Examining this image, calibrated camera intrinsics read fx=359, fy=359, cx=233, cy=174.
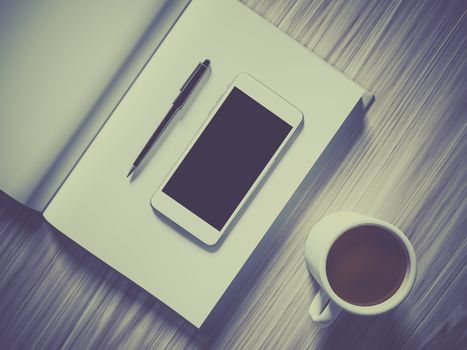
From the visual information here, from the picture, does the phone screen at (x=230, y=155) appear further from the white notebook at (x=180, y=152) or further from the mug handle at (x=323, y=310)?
the mug handle at (x=323, y=310)

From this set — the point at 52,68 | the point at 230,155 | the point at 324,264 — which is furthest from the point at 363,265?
the point at 52,68

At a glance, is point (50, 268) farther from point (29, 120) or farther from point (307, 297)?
point (307, 297)

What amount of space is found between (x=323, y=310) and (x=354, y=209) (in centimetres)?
11

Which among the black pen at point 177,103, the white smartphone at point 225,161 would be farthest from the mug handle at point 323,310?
the black pen at point 177,103

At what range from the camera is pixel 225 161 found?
0.36m

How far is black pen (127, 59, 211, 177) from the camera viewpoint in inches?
13.9

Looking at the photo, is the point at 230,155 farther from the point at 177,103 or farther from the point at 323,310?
the point at 323,310

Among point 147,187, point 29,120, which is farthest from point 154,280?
point 29,120

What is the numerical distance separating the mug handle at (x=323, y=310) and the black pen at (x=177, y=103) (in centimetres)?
23

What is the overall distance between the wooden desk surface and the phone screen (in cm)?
8

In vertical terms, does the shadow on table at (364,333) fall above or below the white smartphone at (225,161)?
below

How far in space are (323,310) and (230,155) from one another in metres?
0.19

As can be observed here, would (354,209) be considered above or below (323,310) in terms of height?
above

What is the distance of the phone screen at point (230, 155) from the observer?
1.17ft
